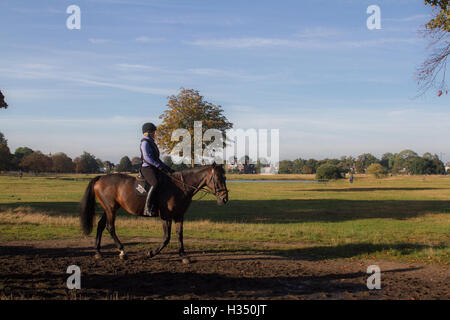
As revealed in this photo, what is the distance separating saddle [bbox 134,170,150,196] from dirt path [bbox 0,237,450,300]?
6.52 feet

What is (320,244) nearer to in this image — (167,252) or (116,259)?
(167,252)

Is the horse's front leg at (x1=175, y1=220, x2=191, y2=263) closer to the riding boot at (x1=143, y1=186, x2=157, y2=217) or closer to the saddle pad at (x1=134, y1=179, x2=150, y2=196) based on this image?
the riding boot at (x1=143, y1=186, x2=157, y2=217)

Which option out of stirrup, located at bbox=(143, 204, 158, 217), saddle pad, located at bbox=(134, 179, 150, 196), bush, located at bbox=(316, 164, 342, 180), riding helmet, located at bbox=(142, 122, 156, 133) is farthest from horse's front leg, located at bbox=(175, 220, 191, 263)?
bush, located at bbox=(316, 164, 342, 180)

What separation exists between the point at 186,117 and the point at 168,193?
3315cm

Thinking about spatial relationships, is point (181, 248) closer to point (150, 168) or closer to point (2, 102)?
point (150, 168)

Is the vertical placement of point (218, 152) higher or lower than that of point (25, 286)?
higher

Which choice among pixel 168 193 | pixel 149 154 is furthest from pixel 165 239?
pixel 149 154

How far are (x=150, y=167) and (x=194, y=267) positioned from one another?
3.14m

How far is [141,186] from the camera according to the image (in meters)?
10.7

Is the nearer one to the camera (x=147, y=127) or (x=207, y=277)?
(x=207, y=277)

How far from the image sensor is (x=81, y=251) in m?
11.9

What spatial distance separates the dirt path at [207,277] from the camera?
23.9ft

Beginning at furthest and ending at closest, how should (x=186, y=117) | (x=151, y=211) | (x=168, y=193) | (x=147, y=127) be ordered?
1. (x=186, y=117)
2. (x=147, y=127)
3. (x=168, y=193)
4. (x=151, y=211)
